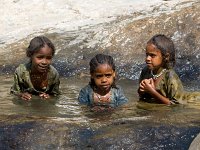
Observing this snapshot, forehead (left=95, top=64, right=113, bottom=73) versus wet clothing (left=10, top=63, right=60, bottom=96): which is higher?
forehead (left=95, top=64, right=113, bottom=73)

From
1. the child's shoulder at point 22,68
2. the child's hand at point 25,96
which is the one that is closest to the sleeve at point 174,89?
the child's hand at point 25,96

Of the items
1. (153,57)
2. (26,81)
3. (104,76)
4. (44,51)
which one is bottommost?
(26,81)

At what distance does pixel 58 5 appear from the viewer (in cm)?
1338

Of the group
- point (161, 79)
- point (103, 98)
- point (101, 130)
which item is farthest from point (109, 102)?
point (101, 130)

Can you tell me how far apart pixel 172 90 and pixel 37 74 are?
5.62 feet

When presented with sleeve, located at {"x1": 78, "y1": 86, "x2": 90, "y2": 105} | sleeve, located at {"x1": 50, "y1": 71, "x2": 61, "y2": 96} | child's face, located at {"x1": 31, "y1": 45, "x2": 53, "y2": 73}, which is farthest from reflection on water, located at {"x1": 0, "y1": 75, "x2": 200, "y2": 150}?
sleeve, located at {"x1": 50, "y1": 71, "x2": 61, "y2": 96}

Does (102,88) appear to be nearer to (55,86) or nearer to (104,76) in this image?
(104,76)

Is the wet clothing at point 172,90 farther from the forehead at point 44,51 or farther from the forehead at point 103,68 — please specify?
the forehead at point 44,51

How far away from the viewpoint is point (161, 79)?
6059 millimetres

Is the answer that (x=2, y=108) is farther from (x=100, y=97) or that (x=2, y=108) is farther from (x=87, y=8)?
(x=87, y=8)

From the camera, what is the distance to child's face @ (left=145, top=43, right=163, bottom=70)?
595 centimetres

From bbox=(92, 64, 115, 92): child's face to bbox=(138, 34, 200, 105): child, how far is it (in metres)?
0.44

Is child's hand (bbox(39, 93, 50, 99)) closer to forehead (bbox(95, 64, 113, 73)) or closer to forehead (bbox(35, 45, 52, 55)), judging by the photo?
forehead (bbox(35, 45, 52, 55))

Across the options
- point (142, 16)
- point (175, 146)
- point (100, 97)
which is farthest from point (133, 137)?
point (142, 16)
